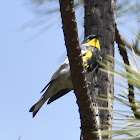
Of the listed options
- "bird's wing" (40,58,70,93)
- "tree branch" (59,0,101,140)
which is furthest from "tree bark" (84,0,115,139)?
"bird's wing" (40,58,70,93)

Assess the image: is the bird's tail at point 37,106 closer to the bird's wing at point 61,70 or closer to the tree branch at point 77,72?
the bird's wing at point 61,70

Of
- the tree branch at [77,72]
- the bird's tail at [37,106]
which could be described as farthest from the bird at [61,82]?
the tree branch at [77,72]

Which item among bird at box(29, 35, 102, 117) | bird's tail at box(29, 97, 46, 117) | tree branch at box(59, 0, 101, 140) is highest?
bird at box(29, 35, 102, 117)

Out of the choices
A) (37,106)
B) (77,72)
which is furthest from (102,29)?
(37,106)

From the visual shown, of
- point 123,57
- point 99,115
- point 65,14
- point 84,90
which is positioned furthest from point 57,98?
point 65,14

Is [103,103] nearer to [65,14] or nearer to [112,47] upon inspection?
[112,47]

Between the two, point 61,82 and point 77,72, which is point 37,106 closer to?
point 61,82

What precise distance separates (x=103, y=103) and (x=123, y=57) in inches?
10.0

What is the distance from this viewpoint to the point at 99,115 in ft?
4.54

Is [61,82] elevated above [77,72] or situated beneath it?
elevated above

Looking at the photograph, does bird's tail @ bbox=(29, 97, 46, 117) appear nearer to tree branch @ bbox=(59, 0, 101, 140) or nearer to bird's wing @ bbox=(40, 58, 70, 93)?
bird's wing @ bbox=(40, 58, 70, 93)

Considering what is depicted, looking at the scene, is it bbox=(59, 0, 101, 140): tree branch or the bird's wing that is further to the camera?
the bird's wing

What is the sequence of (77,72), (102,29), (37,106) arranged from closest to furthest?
(77,72), (102,29), (37,106)

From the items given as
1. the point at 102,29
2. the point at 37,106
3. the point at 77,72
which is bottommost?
the point at 77,72
